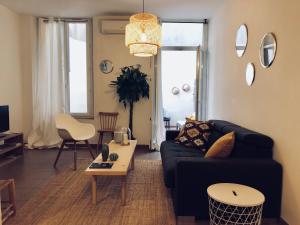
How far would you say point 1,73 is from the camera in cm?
477

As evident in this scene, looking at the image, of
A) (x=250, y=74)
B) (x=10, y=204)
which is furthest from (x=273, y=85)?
(x=10, y=204)

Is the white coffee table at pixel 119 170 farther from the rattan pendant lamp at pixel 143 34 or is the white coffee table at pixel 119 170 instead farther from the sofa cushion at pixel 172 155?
the rattan pendant lamp at pixel 143 34

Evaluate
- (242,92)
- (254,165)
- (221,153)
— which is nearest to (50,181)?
(221,153)

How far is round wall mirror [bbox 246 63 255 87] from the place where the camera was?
3111 mm

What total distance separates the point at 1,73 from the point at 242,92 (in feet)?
13.8

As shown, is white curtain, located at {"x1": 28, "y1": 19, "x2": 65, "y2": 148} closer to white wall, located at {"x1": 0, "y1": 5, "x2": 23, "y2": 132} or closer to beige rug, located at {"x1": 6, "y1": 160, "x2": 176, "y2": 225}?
white wall, located at {"x1": 0, "y1": 5, "x2": 23, "y2": 132}

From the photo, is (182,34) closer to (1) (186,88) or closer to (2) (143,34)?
(1) (186,88)

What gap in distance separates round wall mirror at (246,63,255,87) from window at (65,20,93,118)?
341cm

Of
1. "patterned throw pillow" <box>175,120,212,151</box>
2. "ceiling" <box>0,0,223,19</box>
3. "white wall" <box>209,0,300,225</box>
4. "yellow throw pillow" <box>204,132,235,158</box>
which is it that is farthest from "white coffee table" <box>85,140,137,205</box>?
"ceiling" <box>0,0,223,19</box>

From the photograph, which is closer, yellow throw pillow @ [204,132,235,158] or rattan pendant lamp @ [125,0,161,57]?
yellow throw pillow @ [204,132,235,158]

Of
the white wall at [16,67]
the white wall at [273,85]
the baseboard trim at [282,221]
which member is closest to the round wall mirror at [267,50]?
the white wall at [273,85]

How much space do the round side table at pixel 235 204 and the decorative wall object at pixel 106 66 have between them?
3802 mm

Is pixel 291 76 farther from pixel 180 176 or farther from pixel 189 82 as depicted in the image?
pixel 189 82

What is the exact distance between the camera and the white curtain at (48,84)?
5.40 metres
